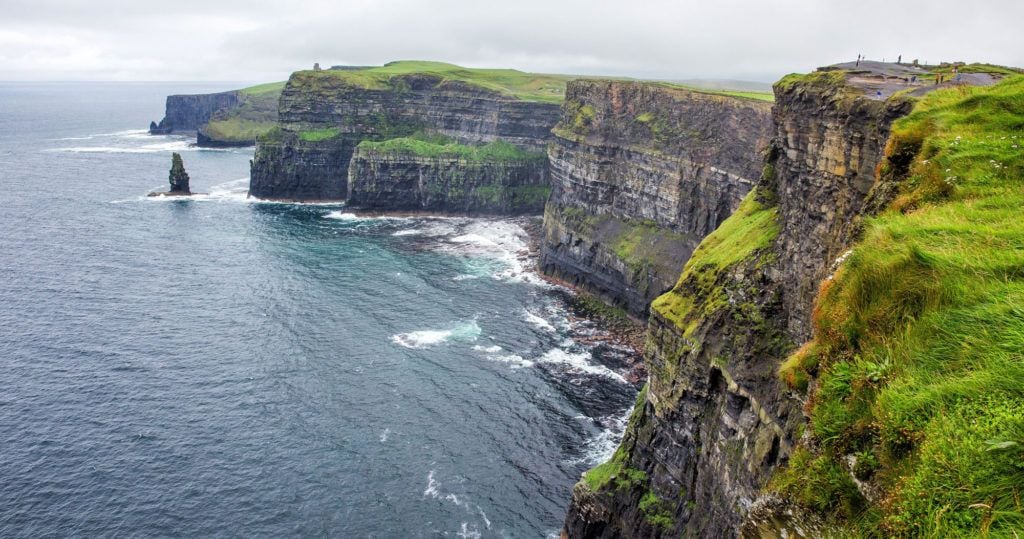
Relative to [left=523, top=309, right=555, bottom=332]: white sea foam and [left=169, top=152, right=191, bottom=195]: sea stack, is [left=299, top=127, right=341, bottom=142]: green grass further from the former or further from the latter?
[left=523, top=309, right=555, bottom=332]: white sea foam

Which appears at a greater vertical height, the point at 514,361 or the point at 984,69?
the point at 984,69

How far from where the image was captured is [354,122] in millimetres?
170625

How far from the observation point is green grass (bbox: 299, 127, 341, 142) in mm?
166375

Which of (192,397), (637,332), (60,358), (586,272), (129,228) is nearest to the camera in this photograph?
(192,397)

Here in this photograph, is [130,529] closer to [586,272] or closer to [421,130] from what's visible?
[586,272]

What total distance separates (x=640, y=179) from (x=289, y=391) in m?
56.2

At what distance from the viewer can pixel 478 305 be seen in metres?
96.9

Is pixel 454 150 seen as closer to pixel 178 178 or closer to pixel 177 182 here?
pixel 178 178

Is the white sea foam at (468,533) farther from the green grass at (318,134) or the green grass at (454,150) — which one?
the green grass at (318,134)

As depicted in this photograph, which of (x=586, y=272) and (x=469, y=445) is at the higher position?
(x=586, y=272)

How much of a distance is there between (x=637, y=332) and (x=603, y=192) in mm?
28932

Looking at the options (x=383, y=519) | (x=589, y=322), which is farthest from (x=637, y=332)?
(x=383, y=519)

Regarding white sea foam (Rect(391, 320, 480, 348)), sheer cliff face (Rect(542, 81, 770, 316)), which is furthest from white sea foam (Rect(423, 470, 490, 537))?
sheer cliff face (Rect(542, 81, 770, 316))

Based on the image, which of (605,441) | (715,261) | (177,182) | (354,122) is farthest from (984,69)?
(177,182)
